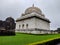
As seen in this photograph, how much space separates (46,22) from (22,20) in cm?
514

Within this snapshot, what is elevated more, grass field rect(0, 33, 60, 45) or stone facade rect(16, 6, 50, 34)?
stone facade rect(16, 6, 50, 34)

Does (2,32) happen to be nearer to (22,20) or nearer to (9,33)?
(9,33)

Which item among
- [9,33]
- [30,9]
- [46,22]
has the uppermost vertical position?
[30,9]

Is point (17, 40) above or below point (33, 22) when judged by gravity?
below

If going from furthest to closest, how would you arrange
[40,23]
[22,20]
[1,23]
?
[1,23] → [22,20] → [40,23]

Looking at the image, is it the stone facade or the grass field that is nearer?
the grass field

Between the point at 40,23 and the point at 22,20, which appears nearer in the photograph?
the point at 40,23

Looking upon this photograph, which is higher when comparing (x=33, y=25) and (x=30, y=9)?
(x=30, y=9)

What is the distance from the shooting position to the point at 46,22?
30812 mm

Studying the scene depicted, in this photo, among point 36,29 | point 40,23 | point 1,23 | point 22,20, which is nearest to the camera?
point 36,29

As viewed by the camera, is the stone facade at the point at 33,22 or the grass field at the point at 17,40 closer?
the grass field at the point at 17,40

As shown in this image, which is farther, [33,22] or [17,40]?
[33,22]

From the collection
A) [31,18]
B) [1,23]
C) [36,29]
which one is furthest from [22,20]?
[1,23]

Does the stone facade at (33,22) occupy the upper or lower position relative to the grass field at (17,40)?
upper
